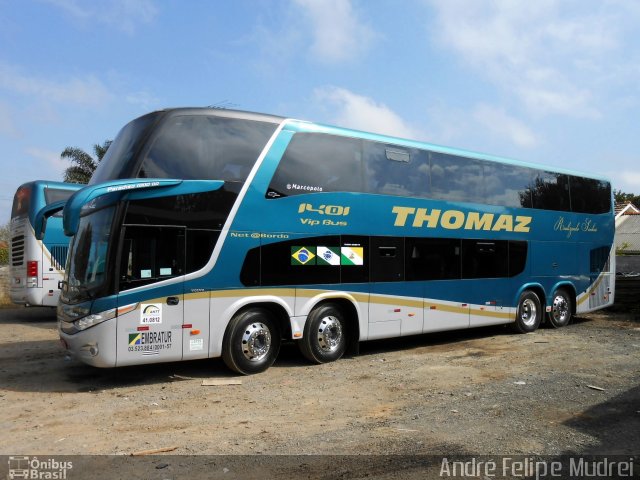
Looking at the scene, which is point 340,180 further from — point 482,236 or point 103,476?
point 103,476

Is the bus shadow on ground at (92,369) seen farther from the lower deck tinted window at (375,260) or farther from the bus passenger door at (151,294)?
the lower deck tinted window at (375,260)

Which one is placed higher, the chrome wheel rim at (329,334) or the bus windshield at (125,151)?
the bus windshield at (125,151)

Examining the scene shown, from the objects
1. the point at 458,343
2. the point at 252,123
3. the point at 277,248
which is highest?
the point at 252,123

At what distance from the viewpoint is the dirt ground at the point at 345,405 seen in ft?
17.7

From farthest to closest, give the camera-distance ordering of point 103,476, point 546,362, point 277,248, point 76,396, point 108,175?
point 546,362 < point 277,248 < point 108,175 < point 76,396 < point 103,476

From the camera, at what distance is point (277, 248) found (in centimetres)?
871

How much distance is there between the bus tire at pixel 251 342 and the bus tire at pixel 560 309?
8.46m

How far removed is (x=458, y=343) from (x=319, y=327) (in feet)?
13.8

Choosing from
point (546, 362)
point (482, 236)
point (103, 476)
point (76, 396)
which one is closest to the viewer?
point (103, 476)

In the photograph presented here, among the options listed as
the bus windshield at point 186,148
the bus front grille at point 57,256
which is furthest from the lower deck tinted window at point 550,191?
the bus front grille at point 57,256

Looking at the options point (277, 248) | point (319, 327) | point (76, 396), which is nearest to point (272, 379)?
point (319, 327)

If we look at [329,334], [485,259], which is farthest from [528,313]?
[329,334]

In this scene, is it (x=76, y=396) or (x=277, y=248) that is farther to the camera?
(x=277, y=248)

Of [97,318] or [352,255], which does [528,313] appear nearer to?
[352,255]
